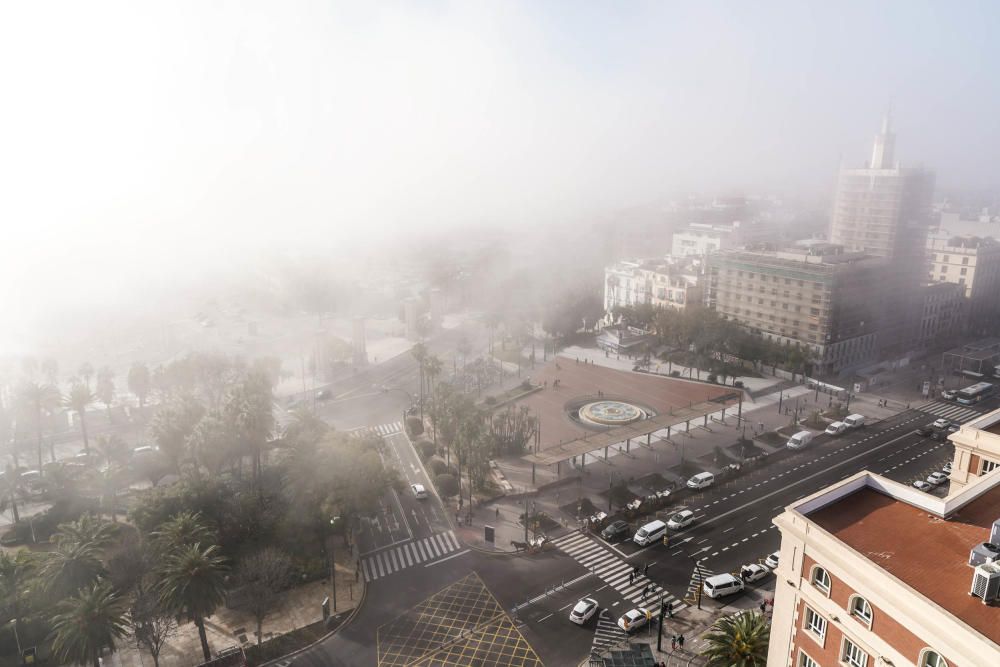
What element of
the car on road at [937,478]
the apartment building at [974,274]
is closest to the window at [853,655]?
the car on road at [937,478]

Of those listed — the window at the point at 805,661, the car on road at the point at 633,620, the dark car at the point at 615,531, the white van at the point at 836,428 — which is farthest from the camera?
the white van at the point at 836,428

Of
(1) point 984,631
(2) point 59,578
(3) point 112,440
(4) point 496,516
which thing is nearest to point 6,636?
(2) point 59,578

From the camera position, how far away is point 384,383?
1834 inches

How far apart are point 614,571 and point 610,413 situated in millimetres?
15343

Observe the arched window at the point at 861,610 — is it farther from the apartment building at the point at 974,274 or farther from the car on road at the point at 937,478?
the apartment building at the point at 974,274

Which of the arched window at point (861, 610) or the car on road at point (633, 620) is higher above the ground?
the arched window at point (861, 610)

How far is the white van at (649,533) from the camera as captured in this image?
23.9m

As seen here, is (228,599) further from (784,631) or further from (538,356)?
(538,356)

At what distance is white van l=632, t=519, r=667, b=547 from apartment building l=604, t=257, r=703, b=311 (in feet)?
108

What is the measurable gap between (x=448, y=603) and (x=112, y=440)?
729 inches

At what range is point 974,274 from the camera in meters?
56.9

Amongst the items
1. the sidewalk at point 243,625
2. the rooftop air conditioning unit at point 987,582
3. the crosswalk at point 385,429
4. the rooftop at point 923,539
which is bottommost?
the crosswalk at point 385,429

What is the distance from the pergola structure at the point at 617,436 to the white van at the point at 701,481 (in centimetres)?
284

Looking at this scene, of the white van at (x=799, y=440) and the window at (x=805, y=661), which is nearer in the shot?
the window at (x=805, y=661)
